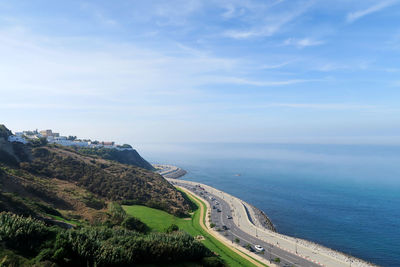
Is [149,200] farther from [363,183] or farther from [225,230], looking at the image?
[363,183]

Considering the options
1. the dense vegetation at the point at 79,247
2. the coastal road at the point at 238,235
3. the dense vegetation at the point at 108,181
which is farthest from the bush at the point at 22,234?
the dense vegetation at the point at 108,181

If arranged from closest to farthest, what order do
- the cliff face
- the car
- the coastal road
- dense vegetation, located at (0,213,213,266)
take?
dense vegetation, located at (0,213,213,266)
the coastal road
the cliff face
the car

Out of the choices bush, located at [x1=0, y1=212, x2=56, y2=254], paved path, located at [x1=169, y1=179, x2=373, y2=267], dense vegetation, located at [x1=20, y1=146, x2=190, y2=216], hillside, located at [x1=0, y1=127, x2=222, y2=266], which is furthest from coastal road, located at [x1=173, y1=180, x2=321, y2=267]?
bush, located at [x1=0, y1=212, x2=56, y2=254]

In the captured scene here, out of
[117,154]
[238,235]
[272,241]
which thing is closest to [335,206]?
[272,241]

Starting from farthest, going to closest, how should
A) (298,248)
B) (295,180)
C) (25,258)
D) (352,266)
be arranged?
(295,180) < (298,248) < (352,266) < (25,258)

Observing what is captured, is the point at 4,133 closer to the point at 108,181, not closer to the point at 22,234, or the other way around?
the point at 108,181

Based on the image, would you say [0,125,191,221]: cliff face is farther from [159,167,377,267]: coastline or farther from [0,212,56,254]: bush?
[159,167,377,267]: coastline

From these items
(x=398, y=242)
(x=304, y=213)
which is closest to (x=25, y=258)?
(x=398, y=242)

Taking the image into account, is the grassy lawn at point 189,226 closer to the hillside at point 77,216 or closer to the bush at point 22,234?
the hillside at point 77,216
